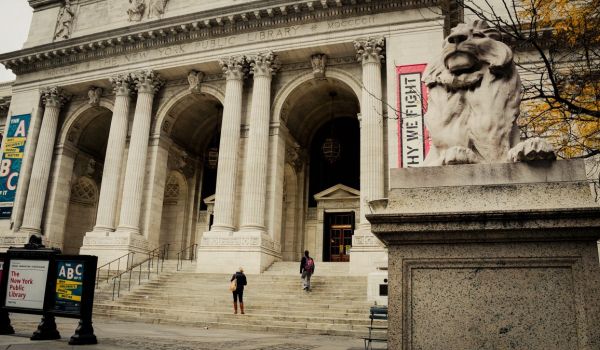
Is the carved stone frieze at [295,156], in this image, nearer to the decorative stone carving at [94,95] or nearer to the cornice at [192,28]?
the cornice at [192,28]

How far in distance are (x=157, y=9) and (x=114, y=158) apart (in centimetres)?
886

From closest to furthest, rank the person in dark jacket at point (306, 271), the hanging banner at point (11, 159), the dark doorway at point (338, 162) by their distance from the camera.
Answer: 1. the person in dark jacket at point (306, 271)
2. the hanging banner at point (11, 159)
3. the dark doorway at point (338, 162)

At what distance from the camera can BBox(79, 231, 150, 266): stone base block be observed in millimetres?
22702

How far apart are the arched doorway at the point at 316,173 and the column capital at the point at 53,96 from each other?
14197 mm

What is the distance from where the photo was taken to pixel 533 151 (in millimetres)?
3926

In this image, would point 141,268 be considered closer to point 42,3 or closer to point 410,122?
point 410,122

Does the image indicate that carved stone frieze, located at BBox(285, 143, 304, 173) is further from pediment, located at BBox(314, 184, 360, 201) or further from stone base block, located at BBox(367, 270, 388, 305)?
stone base block, located at BBox(367, 270, 388, 305)

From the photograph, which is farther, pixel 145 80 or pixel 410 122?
pixel 145 80

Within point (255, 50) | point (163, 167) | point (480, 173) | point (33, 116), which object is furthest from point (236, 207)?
point (480, 173)

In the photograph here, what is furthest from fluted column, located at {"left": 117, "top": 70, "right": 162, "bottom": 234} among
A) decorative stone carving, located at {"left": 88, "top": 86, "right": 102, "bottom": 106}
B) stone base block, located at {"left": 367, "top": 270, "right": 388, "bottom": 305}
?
stone base block, located at {"left": 367, "top": 270, "right": 388, "bottom": 305}

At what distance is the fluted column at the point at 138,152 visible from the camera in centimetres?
2366

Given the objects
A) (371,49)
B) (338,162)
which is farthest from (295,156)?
(371,49)

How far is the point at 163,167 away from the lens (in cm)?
2642

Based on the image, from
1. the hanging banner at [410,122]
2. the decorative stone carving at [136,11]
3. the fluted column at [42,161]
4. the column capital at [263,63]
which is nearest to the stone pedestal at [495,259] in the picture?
the hanging banner at [410,122]
